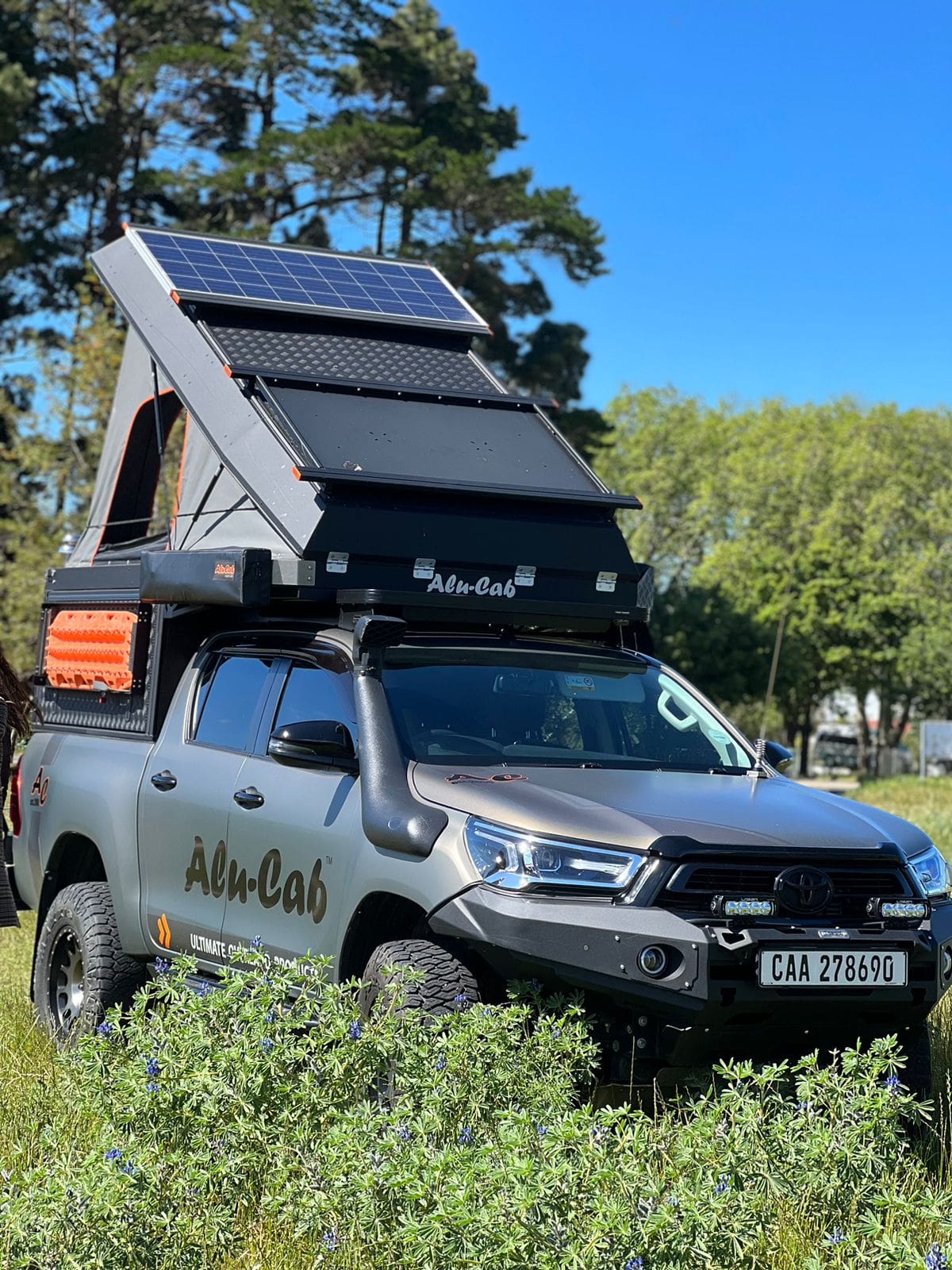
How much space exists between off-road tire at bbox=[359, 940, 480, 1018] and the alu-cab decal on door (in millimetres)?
506

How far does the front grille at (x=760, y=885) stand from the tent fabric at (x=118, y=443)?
17.7ft

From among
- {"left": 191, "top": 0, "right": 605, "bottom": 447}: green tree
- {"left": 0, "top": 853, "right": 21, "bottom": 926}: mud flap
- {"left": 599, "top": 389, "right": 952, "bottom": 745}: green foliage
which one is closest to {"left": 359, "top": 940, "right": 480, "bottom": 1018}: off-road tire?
{"left": 0, "top": 853, "right": 21, "bottom": 926}: mud flap

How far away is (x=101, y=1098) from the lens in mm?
4832

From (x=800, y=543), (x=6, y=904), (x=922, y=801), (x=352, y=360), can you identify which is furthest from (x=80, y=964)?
(x=800, y=543)

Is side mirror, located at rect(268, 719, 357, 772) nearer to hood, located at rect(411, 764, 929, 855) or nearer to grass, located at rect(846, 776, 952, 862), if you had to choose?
hood, located at rect(411, 764, 929, 855)

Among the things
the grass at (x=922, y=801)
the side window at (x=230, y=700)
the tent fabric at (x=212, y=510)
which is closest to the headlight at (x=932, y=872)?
the side window at (x=230, y=700)

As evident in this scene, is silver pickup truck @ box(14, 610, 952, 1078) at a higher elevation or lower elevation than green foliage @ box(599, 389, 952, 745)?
lower

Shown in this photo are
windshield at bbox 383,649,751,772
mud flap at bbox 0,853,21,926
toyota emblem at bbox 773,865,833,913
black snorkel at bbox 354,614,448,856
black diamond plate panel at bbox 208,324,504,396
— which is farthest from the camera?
black diamond plate panel at bbox 208,324,504,396

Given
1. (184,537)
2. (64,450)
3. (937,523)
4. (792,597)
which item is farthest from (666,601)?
(184,537)

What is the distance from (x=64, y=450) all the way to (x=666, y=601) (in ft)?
76.0

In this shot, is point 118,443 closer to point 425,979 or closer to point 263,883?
point 263,883

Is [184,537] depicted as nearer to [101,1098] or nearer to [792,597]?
[101,1098]

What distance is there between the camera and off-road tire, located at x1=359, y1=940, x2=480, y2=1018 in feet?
17.6

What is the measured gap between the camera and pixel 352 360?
8547 mm
